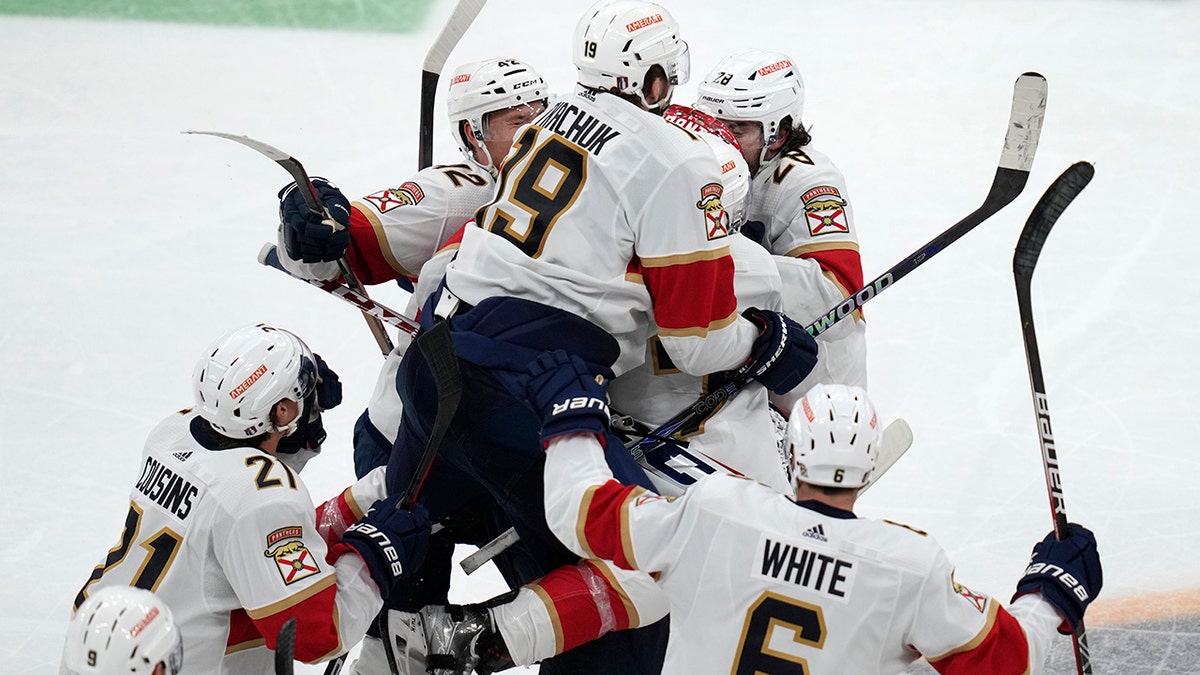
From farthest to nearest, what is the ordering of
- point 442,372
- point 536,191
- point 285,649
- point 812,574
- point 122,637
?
point 536,191, point 442,372, point 285,649, point 812,574, point 122,637

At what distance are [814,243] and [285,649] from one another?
1.74 meters

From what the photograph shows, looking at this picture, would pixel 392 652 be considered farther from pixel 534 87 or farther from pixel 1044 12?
pixel 1044 12

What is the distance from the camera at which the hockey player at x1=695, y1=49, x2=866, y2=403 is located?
12.1 ft

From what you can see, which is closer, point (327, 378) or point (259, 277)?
point (327, 378)

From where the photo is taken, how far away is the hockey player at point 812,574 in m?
2.38

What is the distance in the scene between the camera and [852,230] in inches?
150

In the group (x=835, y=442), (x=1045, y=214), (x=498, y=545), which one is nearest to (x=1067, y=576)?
(x=835, y=442)

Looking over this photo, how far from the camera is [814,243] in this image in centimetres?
373

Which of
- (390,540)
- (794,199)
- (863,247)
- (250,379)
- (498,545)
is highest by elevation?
(794,199)

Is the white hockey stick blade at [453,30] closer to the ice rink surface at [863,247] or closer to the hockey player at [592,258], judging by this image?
the hockey player at [592,258]

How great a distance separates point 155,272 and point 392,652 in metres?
2.94

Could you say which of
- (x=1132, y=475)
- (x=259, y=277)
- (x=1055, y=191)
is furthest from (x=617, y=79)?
(x=259, y=277)

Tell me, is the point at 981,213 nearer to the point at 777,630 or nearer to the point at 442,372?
the point at 442,372

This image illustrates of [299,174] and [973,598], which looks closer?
[973,598]
